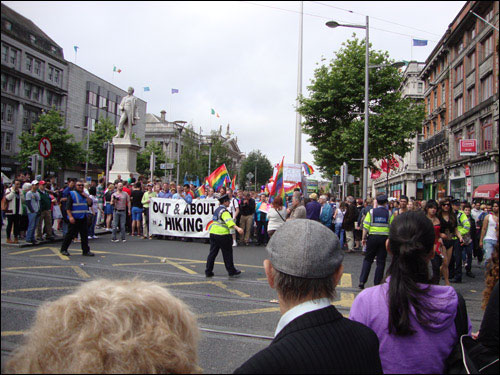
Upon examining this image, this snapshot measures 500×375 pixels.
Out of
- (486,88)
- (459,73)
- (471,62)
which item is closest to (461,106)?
(459,73)

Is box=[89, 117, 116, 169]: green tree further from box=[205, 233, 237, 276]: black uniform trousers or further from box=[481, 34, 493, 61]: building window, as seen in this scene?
box=[205, 233, 237, 276]: black uniform trousers

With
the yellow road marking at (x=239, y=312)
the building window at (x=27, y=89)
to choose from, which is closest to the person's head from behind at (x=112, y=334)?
the building window at (x=27, y=89)

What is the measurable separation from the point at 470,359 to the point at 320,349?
34.2 inches

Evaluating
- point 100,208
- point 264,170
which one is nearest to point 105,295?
point 100,208

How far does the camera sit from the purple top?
187 cm

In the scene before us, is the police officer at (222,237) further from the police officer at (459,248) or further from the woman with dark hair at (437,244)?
the police officer at (459,248)

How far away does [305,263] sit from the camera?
1.43 meters

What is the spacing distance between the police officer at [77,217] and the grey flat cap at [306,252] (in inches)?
334

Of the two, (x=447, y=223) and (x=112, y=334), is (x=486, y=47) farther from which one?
(x=112, y=334)

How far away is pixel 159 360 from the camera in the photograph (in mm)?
943

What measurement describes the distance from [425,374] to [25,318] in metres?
4.33

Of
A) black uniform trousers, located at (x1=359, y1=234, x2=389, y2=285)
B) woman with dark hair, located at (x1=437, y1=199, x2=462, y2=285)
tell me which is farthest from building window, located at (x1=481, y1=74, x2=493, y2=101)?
black uniform trousers, located at (x1=359, y1=234, x2=389, y2=285)

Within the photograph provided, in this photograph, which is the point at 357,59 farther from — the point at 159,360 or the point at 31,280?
the point at 159,360

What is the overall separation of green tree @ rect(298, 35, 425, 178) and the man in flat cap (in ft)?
80.4
